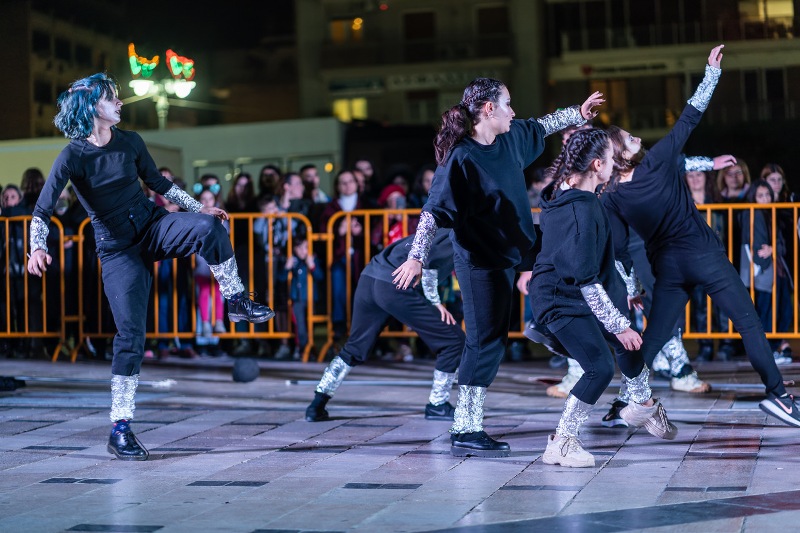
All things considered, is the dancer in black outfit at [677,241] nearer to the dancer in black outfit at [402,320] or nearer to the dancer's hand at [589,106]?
the dancer's hand at [589,106]

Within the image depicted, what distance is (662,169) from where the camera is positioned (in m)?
7.43

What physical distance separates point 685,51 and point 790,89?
462cm

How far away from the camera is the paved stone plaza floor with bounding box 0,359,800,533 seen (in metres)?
5.01

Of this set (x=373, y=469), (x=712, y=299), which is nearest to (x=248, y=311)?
(x=373, y=469)

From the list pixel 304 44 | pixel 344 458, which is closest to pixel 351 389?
pixel 344 458

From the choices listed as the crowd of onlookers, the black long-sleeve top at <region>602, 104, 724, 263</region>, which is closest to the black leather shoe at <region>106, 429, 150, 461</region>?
the black long-sleeve top at <region>602, 104, 724, 263</region>

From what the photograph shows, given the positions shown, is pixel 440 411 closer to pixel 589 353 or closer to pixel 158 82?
pixel 589 353

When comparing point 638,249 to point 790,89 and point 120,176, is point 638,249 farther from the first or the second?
point 790,89

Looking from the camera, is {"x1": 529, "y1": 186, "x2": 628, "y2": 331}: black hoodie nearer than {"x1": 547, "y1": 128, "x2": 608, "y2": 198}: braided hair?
Yes

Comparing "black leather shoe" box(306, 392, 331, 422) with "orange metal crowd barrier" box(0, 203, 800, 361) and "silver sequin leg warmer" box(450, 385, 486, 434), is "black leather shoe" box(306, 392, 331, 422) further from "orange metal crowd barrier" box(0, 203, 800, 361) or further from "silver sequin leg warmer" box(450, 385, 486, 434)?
"orange metal crowd barrier" box(0, 203, 800, 361)

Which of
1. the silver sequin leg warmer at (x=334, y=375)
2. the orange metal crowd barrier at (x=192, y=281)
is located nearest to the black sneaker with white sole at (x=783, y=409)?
the silver sequin leg warmer at (x=334, y=375)

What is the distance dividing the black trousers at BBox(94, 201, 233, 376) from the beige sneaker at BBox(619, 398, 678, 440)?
2.36 meters

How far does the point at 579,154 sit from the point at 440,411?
7.85ft

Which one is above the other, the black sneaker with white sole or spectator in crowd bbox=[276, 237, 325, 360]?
spectator in crowd bbox=[276, 237, 325, 360]
